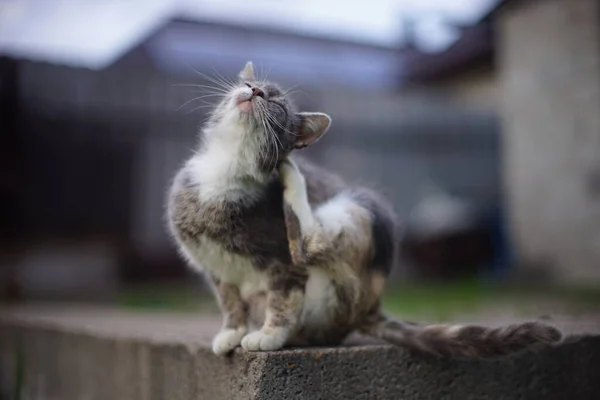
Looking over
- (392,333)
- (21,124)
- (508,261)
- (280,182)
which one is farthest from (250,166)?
(508,261)

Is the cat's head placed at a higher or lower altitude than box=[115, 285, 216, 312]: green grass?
higher

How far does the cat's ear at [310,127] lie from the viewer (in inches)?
73.9

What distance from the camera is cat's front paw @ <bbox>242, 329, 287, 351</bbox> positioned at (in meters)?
1.79

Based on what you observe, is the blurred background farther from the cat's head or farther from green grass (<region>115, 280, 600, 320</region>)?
the cat's head

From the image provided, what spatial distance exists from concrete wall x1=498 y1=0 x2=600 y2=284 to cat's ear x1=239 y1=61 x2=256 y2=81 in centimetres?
603

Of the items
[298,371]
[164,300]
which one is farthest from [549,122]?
[298,371]

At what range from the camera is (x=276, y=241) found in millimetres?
1844

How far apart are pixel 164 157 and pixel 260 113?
671 centimetres

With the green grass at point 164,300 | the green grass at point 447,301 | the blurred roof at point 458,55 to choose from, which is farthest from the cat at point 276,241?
the blurred roof at point 458,55

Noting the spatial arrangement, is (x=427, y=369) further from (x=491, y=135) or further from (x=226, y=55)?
(x=491, y=135)

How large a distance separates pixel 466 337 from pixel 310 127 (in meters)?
0.78

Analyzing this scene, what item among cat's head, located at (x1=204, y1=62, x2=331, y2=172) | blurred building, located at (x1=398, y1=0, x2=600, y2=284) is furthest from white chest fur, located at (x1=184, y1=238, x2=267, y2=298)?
blurred building, located at (x1=398, y1=0, x2=600, y2=284)

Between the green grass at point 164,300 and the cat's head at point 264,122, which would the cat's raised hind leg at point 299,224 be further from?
the green grass at point 164,300

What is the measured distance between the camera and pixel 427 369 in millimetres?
2000
